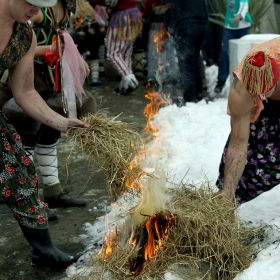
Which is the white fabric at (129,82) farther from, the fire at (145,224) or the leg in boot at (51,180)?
the fire at (145,224)

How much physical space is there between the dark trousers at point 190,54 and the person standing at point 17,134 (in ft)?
14.2

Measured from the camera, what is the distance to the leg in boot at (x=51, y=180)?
429 centimetres

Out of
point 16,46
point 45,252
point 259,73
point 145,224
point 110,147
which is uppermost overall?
point 16,46

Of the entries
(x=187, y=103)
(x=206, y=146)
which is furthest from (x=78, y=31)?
(x=206, y=146)

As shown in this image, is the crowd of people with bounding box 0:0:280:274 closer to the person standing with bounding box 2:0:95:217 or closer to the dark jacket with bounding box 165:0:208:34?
the person standing with bounding box 2:0:95:217

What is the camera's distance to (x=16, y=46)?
119 inches

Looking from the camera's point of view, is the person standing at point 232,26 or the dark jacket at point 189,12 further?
the person standing at point 232,26

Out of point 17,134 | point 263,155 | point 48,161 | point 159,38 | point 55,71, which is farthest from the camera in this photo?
point 159,38

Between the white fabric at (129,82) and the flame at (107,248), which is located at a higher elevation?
the flame at (107,248)

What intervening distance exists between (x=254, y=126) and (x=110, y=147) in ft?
3.18

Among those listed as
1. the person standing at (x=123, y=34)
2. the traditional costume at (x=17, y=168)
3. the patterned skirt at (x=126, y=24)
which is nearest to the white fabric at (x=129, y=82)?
the person standing at (x=123, y=34)

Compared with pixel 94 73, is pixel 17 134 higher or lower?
higher

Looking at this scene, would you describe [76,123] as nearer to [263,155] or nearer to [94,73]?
[263,155]

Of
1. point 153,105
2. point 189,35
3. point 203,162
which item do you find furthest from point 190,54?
point 203,162
